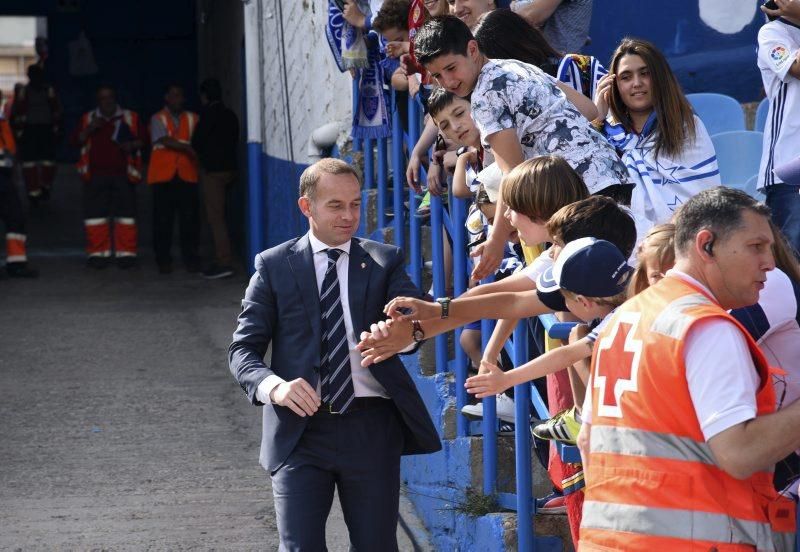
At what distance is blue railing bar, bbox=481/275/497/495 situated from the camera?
477 centimetres

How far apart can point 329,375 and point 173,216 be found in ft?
26.3

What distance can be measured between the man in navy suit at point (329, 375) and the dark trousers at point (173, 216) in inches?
299

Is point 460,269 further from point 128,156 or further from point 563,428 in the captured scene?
point 128,156

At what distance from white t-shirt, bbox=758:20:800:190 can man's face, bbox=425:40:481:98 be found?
1417 millimetres

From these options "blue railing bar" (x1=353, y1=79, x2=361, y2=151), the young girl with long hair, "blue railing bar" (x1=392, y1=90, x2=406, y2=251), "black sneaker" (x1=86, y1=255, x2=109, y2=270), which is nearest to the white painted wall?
"blue railing bar" (x1=353, y1=79, x2=361, y2=151)

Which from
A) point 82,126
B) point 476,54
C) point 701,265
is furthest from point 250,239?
point 701,265

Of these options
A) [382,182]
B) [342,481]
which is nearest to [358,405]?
[342,481]

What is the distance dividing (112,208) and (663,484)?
392 inches

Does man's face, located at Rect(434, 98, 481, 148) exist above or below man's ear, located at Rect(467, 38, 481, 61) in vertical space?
below

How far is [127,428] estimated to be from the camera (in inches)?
266

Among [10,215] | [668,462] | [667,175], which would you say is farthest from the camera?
[10,215]

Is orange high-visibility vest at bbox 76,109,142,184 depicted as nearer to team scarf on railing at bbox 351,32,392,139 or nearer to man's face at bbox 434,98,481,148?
team scarf on railing at bbox 351,32,392,139

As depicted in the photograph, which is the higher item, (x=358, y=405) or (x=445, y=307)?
(x=445, y=307)

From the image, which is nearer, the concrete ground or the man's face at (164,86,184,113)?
the concrete ground
